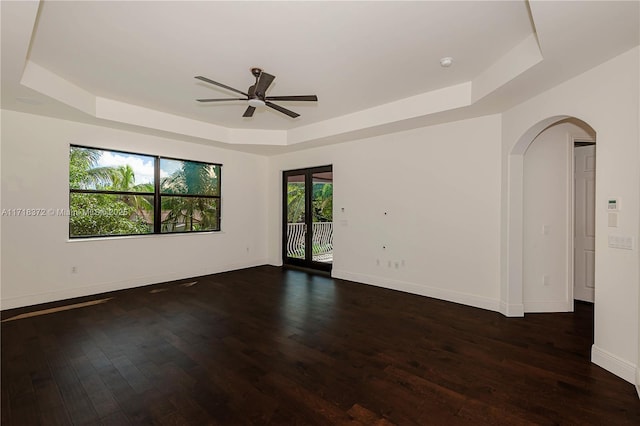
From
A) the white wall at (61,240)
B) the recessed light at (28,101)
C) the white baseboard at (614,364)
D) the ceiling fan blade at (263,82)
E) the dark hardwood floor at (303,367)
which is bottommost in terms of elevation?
the dark hardwood floor at (303,367)

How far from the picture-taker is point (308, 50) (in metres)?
2.88

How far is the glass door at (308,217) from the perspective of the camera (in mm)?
6148

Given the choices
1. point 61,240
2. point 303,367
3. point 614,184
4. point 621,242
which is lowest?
point 303,367

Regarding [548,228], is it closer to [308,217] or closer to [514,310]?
[514,310]

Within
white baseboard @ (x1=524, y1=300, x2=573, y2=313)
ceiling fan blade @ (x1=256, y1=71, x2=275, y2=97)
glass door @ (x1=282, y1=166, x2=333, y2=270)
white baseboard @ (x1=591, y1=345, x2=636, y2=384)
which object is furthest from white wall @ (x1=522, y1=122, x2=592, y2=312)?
ceiling fan blade @ (x1=256, y1=71, x2=275, y2=97)

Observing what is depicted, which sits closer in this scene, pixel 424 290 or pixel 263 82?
pixel 263 82

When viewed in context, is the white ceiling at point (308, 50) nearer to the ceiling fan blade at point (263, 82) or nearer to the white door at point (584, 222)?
the ceiling fan blade at point (263, 82)

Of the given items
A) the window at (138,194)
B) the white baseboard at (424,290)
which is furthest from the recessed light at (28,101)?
the white baseboard at (424,290)

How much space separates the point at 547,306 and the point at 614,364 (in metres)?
1.59

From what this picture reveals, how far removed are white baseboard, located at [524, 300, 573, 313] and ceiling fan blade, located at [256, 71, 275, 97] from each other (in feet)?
14.2

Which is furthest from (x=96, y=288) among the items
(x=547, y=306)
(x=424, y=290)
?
(x=547, y=306)

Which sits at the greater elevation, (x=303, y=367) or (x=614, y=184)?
(x=614, y=184)

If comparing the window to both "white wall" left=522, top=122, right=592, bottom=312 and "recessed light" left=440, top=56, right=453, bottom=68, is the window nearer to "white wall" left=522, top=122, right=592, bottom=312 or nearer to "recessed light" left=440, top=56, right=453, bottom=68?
"recessed light" left=440, top=56, right=453, bottom=68

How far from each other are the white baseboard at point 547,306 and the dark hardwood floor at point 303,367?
0.41 ft
